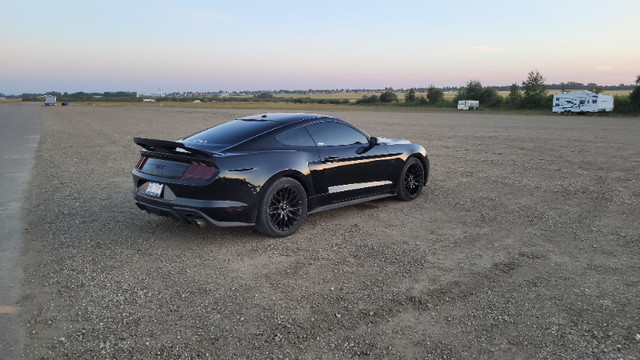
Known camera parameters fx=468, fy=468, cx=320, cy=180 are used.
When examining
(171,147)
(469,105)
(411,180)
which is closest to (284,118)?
(171,147)

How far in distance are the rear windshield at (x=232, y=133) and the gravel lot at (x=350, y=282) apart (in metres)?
1.15

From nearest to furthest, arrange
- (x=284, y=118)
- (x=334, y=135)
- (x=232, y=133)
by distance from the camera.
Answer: (x=232, y=133)
(x=284, y=118)
(x=334, y=135)

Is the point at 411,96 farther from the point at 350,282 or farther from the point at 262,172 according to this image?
the point at 350,282

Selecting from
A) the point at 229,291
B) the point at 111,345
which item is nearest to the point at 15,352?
the point at 111,345

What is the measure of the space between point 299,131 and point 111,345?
11.6 feet

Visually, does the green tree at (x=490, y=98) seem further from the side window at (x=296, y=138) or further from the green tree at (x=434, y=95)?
the side window at (x=296, y=138)

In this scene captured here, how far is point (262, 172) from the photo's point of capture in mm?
5352

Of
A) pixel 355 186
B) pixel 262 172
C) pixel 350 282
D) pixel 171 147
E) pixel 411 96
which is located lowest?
pixel 350 282

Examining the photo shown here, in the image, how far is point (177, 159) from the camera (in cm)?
529

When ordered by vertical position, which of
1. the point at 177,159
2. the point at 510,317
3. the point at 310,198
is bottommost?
the point at 510,317

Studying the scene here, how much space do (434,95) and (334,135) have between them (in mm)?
91179

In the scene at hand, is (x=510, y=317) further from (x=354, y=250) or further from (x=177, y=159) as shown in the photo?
(x=177, y=159)

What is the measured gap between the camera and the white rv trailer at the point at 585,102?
4781 centimetres

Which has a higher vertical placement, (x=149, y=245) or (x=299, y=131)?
(x=299, y=131)
